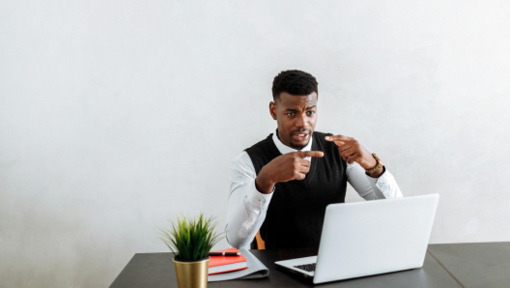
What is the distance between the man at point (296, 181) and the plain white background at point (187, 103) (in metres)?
0.64

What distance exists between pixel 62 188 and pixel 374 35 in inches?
90.1

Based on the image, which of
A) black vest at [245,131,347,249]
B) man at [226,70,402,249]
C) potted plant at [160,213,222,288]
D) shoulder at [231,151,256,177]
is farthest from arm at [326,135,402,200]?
potted plant at [160,213,222,288]

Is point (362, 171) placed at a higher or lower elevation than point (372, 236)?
higher

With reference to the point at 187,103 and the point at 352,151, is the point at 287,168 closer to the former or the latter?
the point at 352,151

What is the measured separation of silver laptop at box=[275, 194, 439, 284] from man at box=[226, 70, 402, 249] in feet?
1.42

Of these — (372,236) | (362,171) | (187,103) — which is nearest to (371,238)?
(372,236)

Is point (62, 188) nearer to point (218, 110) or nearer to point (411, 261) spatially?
point (218, 110)

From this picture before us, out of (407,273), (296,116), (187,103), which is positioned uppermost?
(187,103)

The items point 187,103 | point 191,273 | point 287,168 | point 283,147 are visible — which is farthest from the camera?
point 187,103

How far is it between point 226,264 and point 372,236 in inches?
18.9

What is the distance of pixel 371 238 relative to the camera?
45.3 inches

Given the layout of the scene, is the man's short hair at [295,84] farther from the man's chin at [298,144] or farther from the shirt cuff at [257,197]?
the shirt cuff at [257,197]

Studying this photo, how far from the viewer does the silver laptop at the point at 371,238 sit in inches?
43.5

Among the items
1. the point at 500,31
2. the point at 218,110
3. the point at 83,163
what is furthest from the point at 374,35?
the point at 83,163
